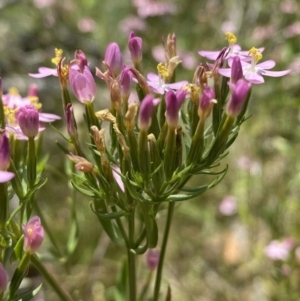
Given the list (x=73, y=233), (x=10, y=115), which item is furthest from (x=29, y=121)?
(x=73, y=233)

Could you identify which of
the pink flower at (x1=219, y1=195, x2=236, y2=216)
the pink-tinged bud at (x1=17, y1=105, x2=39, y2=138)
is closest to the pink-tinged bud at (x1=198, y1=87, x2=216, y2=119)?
the pink-tinged bud at (x1=17, y1=105, x2=39, y2=138)

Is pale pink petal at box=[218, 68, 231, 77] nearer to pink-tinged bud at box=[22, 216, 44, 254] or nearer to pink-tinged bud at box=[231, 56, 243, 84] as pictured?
pink-tinged bud at box=[231, 56, 243, 84]

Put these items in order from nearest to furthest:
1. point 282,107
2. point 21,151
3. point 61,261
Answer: point 21,151 → point 61,261 → point 282,107

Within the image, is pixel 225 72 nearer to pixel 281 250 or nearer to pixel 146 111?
pixel 146 111

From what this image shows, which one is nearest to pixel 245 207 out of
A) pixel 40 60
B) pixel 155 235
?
pixel 155 235

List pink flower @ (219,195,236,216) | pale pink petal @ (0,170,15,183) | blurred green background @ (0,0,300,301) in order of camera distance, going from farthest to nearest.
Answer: pink flower @ (219,195,236,216)
blurred green background @ (0,0,300,301)
pale pink petal @ (0,170,15,183)

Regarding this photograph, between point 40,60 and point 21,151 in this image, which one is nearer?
point 21,151

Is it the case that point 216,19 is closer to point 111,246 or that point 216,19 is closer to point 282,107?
point 282,107
